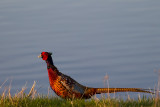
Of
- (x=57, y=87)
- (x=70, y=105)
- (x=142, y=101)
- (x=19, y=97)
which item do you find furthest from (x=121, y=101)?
(x=19, y=97)

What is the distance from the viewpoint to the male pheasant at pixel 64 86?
8484mm

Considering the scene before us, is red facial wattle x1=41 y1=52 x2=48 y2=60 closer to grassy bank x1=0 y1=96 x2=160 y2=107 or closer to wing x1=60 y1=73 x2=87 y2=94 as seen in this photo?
wing x1=60 y1=73 x2=87 y2=94

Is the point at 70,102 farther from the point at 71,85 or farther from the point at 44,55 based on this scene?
the point at 44,55

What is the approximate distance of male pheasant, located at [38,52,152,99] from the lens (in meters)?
8.48

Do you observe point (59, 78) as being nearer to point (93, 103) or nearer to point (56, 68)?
point (56, 68)

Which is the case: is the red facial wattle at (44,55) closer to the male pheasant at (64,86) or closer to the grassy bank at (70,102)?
the male pheasant at (64,86)

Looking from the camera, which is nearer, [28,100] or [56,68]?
[28,100]

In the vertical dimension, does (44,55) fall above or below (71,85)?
above

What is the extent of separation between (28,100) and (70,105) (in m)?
1.07

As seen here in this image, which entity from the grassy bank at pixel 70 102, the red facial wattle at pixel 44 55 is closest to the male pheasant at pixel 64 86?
the red facial wattle at pixel 44 55

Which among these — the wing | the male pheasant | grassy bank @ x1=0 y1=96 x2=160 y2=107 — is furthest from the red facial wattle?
grassy bank @ x1=0 y1=96 x2=160 y2=107

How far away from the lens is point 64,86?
8.50 m

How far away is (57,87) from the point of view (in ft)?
27.8

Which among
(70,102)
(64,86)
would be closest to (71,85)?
(64,86)
